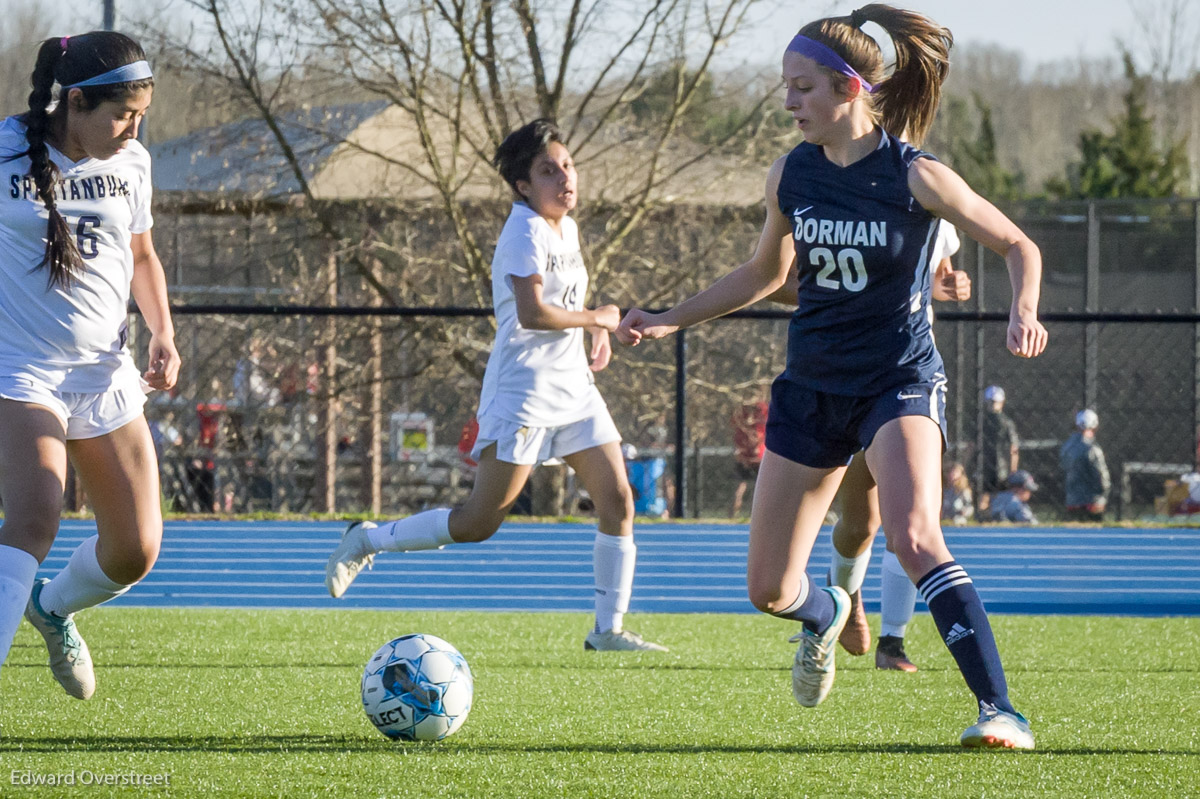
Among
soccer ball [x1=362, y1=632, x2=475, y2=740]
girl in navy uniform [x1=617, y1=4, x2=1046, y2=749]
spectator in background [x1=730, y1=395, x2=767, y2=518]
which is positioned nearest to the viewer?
girl in navy uniform [x1=617, y1=4, x2=1046, y2=749]

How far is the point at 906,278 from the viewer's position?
3588 millimetres

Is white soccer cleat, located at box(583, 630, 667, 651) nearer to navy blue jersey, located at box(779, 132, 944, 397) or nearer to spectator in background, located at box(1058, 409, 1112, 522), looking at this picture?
navy blue jersey, located at box(779, 132, 944, 397)

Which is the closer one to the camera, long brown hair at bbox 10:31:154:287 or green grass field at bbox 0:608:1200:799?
green grass field at bbox 0:608:1200:799

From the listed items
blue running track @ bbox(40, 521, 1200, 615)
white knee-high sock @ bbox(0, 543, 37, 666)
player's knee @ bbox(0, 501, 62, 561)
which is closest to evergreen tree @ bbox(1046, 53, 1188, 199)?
blue running track @ bbox(40, 521, 1200, 615)

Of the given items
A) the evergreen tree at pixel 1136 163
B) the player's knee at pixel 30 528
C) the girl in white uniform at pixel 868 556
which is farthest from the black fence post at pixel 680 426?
the evergreen tree at pixel 1136 163

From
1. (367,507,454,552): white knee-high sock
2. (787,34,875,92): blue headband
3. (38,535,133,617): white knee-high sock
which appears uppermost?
(787,34,875,92): blue headband

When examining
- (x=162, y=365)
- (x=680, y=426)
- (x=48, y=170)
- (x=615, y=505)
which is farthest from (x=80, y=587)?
(x=680, y=426)

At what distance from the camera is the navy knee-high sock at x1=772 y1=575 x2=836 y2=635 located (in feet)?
12.7

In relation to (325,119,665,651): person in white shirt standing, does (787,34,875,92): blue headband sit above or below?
above

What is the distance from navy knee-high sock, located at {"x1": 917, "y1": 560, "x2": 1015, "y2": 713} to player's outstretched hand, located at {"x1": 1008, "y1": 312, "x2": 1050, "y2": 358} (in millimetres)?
540

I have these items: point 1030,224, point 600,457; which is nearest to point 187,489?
point 600,457

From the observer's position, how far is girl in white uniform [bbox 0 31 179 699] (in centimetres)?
340

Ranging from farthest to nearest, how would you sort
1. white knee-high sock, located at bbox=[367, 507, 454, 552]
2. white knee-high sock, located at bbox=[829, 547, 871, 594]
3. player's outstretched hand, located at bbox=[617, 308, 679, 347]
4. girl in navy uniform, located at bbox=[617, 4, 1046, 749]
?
1. white knee-high sock, located at bbox=[367, 507, 454, 552]
2. white knee-high sock, located at bbox=[829, 547, 871, 594]
3. player's outstretched hand, located at bbox=[617, 308, 679, 347]
4. girl in navy uniform, located at bbox=[617, 4, 1046, 749]

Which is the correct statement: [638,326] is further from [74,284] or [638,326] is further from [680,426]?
[680,426]
